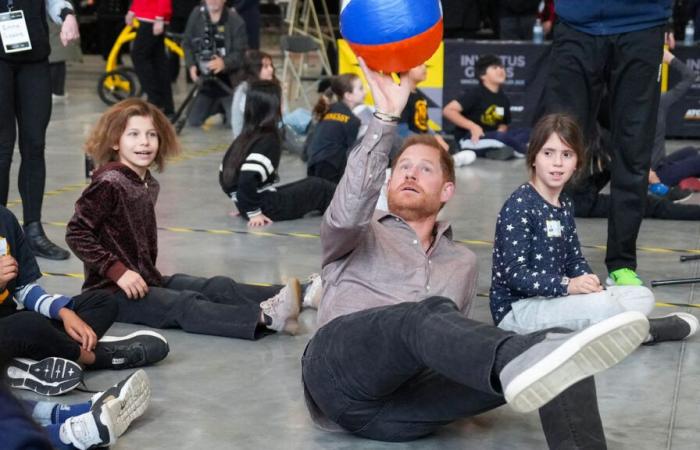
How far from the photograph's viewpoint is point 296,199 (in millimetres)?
7648

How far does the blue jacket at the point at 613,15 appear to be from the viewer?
5602 mm

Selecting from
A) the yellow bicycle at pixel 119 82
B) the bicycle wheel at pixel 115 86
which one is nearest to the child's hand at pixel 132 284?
the yellow bicycle at pixel 119 82

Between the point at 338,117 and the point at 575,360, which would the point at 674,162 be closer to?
the point at 338,117

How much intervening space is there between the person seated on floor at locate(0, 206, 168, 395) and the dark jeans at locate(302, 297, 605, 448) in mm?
1032

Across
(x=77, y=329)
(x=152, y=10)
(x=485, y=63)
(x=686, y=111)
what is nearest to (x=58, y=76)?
(x=152, y=10)

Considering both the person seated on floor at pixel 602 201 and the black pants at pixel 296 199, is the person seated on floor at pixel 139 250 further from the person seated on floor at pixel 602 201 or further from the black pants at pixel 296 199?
the person seated on floor at pixel 602 201

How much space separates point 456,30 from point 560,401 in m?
11.3

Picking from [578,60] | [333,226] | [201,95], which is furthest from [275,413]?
[201,95]

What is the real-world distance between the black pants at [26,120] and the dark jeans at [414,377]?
10.1 ft

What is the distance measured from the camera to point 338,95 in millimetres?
9008

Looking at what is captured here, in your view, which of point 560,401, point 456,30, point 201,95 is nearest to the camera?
point 560,401

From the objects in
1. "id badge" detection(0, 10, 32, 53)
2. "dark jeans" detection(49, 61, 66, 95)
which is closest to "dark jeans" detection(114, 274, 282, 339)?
"id badge" detection(0, 10, 32, 53)

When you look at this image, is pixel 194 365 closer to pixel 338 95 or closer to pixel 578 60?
pixel 578 60

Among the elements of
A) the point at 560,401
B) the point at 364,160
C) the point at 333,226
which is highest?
the point at 364,160
